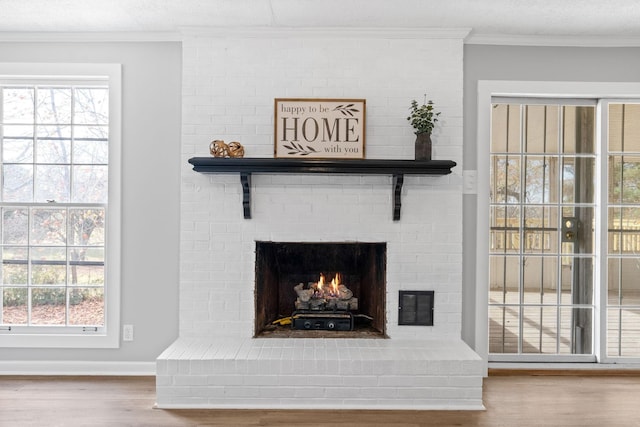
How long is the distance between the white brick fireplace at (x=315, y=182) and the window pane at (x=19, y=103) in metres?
1.18

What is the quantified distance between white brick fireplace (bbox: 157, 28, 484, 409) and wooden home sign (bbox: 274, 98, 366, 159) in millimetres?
69

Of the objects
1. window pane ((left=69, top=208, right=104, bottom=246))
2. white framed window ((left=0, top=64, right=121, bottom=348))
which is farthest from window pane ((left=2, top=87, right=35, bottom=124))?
window pane ((left=69, top=208, right=104, bottom=246))

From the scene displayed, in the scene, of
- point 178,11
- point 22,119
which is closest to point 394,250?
point 178,11

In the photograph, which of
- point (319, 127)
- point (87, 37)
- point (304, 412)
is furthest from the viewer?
point (87, 37)

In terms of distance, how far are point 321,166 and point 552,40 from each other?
1.92 meters

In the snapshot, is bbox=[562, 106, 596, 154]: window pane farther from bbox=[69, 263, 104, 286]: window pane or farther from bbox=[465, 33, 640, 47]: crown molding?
bbox=[69, 263, 104, 286]: window pane

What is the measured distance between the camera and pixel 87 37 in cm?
349

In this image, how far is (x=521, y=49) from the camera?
353 cm

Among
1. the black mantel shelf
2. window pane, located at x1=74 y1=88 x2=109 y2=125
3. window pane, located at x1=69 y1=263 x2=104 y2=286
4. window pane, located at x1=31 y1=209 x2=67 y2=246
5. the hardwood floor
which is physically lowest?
the hardwood floor

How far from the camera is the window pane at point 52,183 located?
357 cm

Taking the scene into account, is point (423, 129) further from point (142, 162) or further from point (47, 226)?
point (47, 226)

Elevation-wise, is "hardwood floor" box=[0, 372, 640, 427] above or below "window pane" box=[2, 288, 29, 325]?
below

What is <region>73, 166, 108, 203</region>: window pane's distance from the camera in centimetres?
358

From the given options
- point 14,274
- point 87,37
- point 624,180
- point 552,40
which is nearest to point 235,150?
point 87,37
